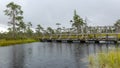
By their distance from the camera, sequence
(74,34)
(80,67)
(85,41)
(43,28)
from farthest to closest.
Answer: (43,28)
(74,34)
(85,41)
(80,67)

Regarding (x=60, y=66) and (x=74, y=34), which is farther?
(x=74, y=34)

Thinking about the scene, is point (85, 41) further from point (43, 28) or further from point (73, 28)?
point (43, 28)

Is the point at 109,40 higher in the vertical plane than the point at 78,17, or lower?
lower

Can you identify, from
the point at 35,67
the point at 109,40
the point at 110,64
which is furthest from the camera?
the point at 109,40

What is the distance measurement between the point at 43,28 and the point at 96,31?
6705cm

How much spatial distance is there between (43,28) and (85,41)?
74801 mm

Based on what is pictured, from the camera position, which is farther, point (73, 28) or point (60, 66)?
point (73, 28)

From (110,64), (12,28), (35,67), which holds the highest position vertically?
(12,28)

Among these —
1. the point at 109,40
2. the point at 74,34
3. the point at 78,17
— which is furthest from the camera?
the point at 78,17

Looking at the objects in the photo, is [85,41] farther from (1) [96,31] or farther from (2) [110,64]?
(2) [110,64]

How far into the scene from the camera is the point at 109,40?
81125 mm

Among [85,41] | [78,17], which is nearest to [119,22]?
[78,17]

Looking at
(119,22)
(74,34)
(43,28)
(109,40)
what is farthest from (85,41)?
(43,28)

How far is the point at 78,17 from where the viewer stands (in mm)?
116688
